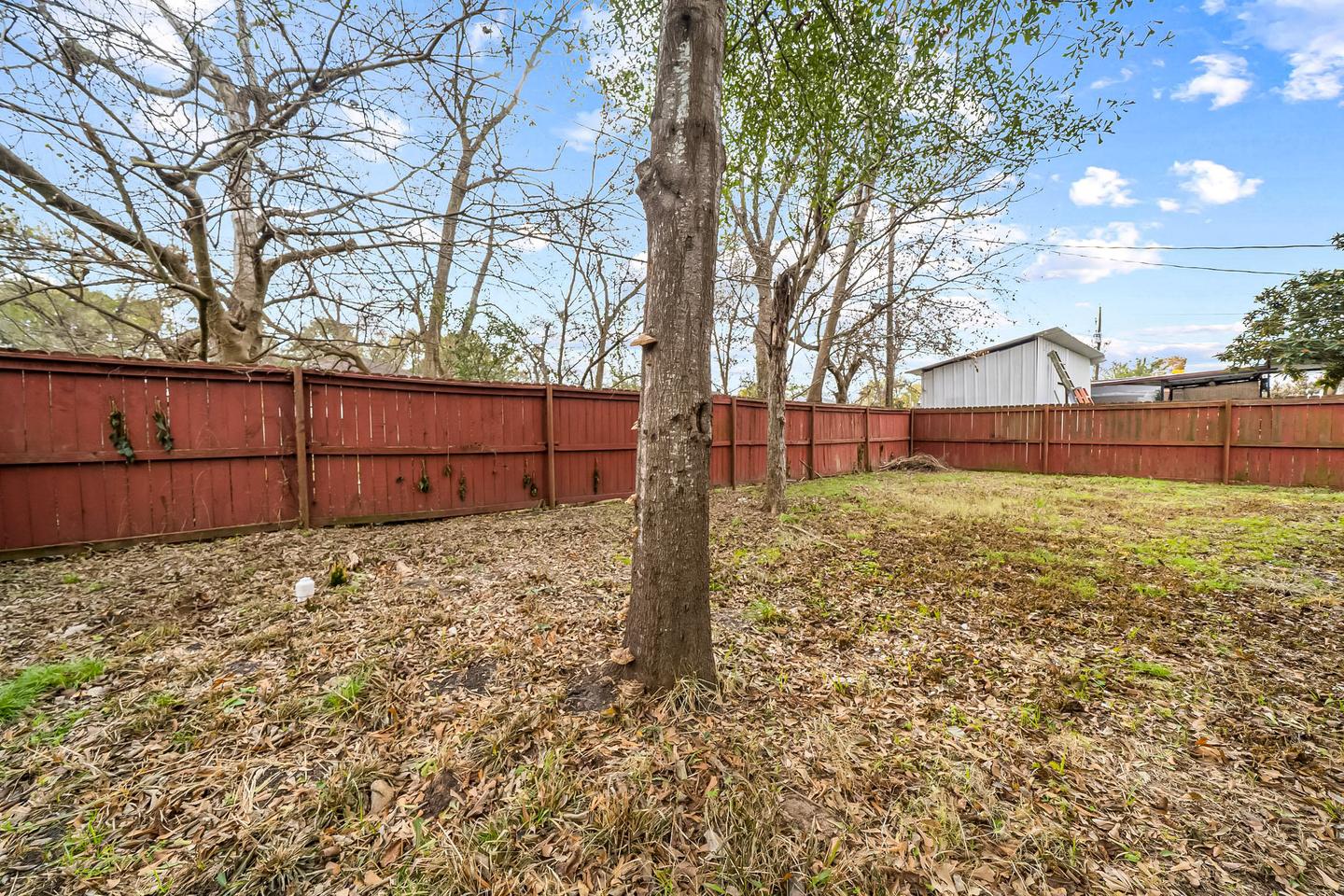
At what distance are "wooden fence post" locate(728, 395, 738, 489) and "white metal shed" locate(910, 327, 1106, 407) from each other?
1034cm

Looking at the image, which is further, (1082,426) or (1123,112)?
(1082,426)

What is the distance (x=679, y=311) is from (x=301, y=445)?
4670mm

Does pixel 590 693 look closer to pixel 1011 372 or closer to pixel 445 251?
pixel 445 251

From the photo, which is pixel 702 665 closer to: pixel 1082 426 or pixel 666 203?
pixel 666 203

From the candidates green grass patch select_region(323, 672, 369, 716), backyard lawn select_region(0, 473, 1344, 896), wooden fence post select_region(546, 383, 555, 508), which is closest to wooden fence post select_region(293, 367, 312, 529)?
backyard lawn select_region(0, 473, 1344, 896)

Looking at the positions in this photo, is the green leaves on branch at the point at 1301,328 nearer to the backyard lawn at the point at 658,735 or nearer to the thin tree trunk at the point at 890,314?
the thin tree trunk at the point at 890,314

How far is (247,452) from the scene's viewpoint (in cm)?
445

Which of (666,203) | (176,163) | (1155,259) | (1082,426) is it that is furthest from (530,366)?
(1155,259)

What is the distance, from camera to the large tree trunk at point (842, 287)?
601 centimetres

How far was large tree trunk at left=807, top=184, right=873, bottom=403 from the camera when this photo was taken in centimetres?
601

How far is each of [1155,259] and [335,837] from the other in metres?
18.3

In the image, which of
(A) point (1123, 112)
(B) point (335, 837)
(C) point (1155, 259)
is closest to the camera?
(B) point (335, 837)

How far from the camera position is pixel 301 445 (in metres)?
4.67

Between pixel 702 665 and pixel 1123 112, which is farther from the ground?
pixel 1123 112
